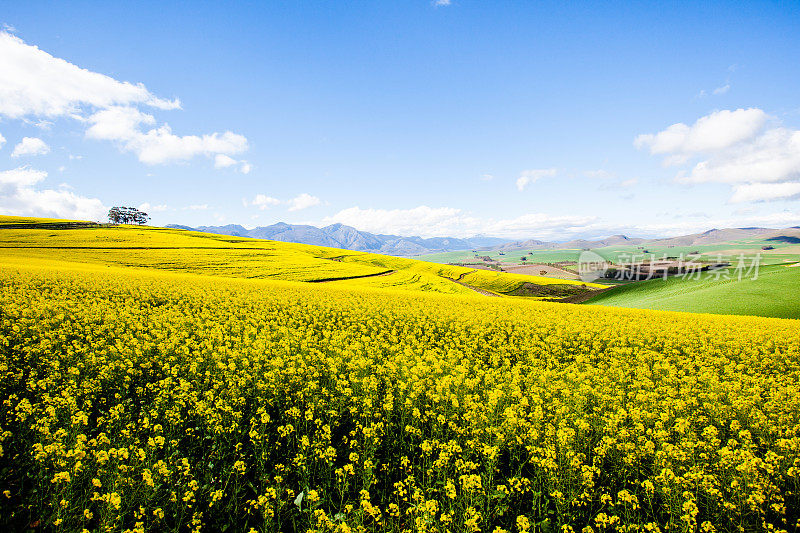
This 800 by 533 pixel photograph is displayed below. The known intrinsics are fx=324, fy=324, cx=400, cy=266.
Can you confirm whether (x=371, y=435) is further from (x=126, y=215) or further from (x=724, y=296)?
(x=126, y=215)

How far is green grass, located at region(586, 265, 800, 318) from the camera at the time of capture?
2826 cm

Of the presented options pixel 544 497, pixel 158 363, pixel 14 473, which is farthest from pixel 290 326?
pixel 544 497

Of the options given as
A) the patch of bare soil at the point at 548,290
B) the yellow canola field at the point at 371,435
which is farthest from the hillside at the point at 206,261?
the yellow canola field at the point at 371,435

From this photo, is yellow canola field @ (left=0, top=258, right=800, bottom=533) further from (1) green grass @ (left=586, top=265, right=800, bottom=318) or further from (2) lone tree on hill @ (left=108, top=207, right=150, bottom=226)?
(2) lone tree on hill @ (left=108, top=207, right=150, bottom=226)

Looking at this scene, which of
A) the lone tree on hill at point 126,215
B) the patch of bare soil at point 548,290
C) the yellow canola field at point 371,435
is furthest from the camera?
the lone tree on hill at point 126,215

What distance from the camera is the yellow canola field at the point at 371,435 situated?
442cm

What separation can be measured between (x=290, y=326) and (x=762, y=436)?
13741 millimetres

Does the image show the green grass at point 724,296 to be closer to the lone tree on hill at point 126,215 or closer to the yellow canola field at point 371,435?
the yellow canola field at point 371,435

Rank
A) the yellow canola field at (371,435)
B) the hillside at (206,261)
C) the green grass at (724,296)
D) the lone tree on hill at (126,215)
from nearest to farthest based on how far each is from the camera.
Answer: the yellow canola field at (371,435)
the green grass at (724,296)
the hillside at (206,261)
the lone tree on hill at (126,215)

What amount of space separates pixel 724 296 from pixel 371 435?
1698 inches

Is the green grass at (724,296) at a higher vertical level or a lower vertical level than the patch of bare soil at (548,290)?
higher

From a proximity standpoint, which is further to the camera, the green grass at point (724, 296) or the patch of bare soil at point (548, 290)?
the patch of bare soil at point (548, 290)

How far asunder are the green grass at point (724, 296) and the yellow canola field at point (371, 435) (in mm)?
22884

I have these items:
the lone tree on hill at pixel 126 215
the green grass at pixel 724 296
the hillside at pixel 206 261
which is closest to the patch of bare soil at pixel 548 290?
the hillside at pixel 206 261
